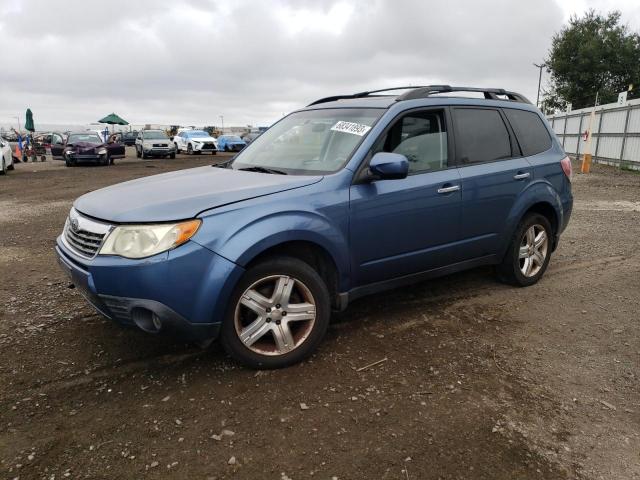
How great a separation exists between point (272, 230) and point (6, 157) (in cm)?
1940

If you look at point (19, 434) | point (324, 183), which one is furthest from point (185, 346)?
point (324, 183)

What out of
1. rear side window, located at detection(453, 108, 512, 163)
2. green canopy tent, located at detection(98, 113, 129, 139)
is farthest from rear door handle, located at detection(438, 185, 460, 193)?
green canopy tent, located at detection(98, 113, 129, 139)

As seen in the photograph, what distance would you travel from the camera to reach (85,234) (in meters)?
3.16

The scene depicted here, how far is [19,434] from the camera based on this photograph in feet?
8.66

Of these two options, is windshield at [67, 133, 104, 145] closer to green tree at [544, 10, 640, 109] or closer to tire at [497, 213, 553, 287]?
tire at [497, 213, 553, 287]

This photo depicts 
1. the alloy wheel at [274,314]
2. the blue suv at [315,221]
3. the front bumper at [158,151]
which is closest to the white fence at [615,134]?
the blue suv at [315,221]

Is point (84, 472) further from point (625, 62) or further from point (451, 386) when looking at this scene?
point (625, 62)

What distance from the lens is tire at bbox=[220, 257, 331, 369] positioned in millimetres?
3062

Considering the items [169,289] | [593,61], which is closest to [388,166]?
[169,289]

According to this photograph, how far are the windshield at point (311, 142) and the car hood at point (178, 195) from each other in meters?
0.27

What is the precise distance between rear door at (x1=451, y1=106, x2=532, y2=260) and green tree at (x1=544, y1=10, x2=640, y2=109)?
44465 millimetres

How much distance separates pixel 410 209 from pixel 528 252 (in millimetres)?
1795

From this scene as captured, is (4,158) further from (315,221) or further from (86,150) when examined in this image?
(315,221)

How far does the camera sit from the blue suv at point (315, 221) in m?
2.87
